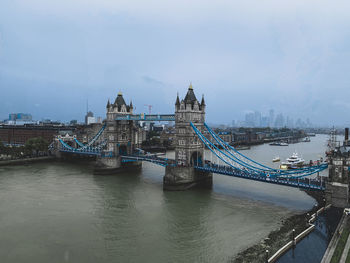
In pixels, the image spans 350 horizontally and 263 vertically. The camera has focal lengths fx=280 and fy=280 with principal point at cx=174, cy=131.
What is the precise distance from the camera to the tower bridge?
31203 mm

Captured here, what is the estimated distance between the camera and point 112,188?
38469 millimetres

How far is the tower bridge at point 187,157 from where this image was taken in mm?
31203

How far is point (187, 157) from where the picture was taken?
126 feet

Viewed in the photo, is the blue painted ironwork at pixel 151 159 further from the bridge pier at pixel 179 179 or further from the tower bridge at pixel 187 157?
the bridge pier at pixel 179 179

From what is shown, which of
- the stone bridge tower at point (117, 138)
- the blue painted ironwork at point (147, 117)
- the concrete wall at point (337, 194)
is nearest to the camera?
the concrete wall at point (337, 194)

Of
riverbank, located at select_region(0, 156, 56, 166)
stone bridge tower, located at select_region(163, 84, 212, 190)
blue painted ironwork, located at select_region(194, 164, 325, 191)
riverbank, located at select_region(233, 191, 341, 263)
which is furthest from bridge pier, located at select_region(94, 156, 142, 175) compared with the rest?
riverbank, located at select_region(233, 191, 341, 263)

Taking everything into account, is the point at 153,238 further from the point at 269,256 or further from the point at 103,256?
the point at 269,256

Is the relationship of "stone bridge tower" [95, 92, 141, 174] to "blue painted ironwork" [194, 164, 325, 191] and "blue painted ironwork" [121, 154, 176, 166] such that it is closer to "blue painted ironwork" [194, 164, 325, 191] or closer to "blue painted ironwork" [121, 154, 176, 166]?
"blue painted ironwork" [121, 154, 176, 166]

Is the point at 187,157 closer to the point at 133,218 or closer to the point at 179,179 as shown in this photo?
the point at 179,179

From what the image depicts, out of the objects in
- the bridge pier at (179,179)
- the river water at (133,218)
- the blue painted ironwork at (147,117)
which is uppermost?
the blue painted ironwork at (147,117)

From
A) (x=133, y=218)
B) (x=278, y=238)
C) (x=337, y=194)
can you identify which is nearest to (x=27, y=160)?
(x=133, y=218)

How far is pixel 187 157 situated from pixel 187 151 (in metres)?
0.82

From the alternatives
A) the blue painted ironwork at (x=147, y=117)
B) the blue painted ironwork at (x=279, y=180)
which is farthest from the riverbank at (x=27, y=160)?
the blue painted ironwork at (x=279, y=180)

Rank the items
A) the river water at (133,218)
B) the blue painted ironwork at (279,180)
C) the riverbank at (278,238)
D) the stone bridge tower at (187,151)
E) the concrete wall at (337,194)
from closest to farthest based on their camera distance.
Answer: the riverbank at (278,238) < the river water at (133,218) < the concrete wall at (337,194) < the blue painted ironwork at (279,180) < the stone bridge tower at (187,151)
